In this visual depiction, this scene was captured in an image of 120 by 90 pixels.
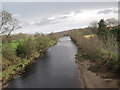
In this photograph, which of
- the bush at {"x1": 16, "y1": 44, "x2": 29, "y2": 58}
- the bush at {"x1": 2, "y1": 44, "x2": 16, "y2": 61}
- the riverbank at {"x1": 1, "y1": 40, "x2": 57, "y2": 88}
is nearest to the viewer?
the riverbank at {"x1": 1, "y1": 40, "x2": 57, "y2": 88}

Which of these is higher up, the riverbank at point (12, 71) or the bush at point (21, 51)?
the bush at point (21, 51)

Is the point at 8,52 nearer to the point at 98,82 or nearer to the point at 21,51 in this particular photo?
the point at 21,51

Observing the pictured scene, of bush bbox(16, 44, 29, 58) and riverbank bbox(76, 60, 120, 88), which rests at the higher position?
bush bbox(16, 44, 29, 58)

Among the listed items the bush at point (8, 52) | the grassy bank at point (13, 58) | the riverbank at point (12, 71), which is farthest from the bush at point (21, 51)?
the bush at point (8, 52)

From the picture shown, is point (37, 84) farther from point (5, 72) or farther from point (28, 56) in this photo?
point (28, 56)

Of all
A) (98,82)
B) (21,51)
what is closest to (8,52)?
(21,51)

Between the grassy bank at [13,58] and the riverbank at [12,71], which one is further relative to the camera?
the grassy bank at [13,58]

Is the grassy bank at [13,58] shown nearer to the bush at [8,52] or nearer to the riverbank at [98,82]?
the bush at [8,52]

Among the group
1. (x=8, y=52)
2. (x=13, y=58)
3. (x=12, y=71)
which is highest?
(x=8, y=52)

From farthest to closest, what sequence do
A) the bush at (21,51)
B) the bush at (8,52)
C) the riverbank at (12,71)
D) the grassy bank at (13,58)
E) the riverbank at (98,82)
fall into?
the bush at (21,51) < the bush at (8,52) < the grassy bank at (13,58) < the riverbank at (12,71) < the riverbank at (98,82)

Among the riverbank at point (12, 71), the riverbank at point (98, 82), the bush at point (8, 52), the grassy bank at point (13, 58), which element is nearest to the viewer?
the riverbank at point (98, 82)

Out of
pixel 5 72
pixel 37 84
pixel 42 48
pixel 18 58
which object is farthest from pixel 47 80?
pixel 42 48

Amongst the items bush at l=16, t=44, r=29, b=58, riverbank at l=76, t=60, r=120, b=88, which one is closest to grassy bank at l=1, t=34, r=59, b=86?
bush at l=16, t=44, r=29, b=58

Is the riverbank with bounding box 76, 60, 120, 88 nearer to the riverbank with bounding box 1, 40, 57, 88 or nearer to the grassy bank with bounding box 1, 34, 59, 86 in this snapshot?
the riverbank with bounding box 1, 40, 57, 88
